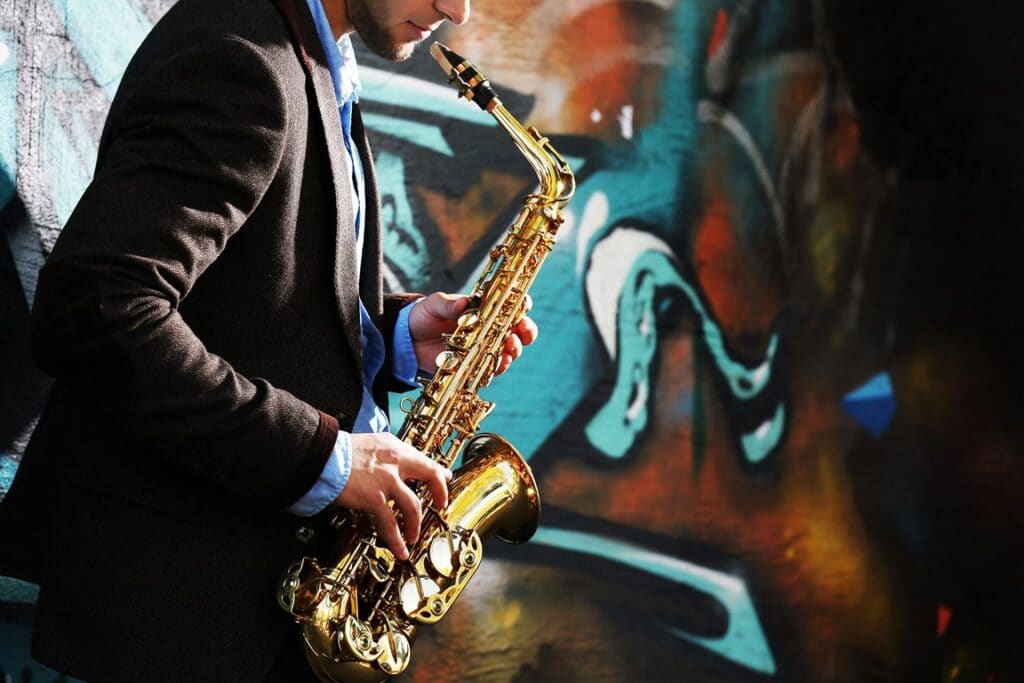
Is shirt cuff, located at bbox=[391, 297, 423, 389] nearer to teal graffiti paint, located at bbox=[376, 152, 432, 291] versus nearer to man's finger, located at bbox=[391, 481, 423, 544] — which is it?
man's finger, located at bbox=[391, 481, 423, 544]

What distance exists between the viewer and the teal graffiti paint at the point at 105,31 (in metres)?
3.16

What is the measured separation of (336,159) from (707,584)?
2.85 meters

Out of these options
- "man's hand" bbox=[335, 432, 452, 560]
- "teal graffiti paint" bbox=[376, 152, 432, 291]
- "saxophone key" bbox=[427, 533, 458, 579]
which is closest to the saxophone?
"saxophone key" bbox=[427, 533, 458, 579]

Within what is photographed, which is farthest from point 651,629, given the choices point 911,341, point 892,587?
point 911,341

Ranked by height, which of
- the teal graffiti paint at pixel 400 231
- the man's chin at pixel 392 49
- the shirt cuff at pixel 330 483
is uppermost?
the man's chin at pixel 392 49

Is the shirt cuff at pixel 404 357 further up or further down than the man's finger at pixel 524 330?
further up

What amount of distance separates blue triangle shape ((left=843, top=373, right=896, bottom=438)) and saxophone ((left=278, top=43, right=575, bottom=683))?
2.34 metres

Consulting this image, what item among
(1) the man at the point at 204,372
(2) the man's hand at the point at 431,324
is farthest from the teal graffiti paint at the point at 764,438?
(1) the man at the point at 204,372

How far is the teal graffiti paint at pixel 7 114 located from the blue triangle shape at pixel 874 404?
3295 mm

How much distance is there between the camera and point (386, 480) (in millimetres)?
2096

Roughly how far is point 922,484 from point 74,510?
3.83 metres

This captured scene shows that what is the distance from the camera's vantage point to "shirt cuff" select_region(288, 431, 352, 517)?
2037 mm

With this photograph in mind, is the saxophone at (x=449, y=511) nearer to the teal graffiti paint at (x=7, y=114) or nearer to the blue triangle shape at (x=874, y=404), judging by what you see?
the teal graffiti paint at (x=7, y=114)

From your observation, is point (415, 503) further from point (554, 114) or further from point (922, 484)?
point (922, 484)
